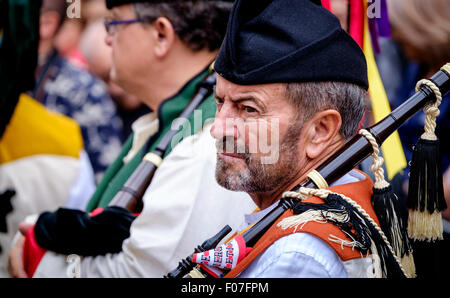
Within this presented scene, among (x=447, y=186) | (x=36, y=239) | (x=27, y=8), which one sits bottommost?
(x=36, y=239)

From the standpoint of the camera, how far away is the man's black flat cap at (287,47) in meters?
1.67

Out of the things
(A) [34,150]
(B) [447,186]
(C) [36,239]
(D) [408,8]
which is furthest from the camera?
(A) [34,150]

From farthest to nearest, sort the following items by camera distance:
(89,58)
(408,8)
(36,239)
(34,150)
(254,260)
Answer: (89,58) → (34,150) → (408,8) → (36,239) → (254,260)

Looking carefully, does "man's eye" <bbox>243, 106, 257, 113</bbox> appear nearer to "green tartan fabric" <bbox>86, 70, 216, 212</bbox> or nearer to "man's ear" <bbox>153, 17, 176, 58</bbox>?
"green tartan fabric" <bbox>86, 70, 216, 212</bbox>

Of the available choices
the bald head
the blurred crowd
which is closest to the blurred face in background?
the blurred crowd

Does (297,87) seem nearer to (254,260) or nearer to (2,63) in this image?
(254,260)

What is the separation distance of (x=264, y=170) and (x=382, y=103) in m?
0.89

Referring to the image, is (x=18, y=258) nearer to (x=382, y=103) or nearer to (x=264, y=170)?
(x=264, y=170)

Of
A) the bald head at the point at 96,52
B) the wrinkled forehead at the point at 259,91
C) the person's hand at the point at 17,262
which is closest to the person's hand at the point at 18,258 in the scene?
the person's hand at the point at 17,262

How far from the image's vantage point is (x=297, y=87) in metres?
1.70

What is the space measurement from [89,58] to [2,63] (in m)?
3.23

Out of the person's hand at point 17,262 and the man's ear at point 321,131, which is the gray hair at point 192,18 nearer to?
the man's ear at point 321,131

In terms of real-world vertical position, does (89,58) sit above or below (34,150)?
above

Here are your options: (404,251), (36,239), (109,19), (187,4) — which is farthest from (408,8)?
(36,239)
